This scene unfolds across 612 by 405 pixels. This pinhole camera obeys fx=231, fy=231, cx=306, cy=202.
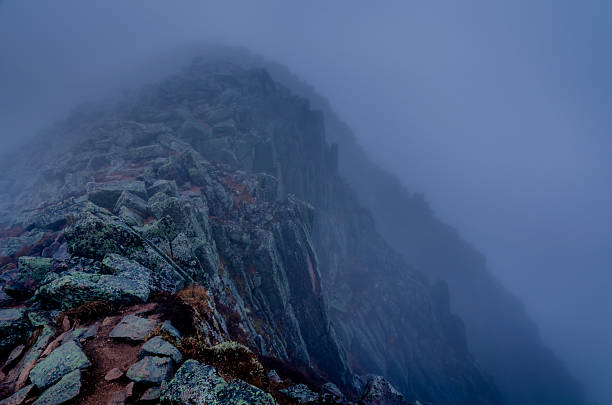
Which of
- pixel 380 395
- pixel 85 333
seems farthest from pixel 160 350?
pixel 380 395

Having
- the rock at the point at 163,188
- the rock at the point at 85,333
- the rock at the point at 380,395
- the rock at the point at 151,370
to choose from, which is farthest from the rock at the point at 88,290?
the rock at the point at 163,188

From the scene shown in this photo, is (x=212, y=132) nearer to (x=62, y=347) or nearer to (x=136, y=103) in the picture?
(x=136, y=103)

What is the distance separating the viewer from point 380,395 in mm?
13734

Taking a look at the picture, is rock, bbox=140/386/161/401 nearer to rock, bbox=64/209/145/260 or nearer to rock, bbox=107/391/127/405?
rock, bbox=107/391/127/405

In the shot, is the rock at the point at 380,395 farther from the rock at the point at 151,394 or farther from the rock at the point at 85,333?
the rock at the point at 85,333

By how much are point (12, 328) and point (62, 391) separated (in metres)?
5.12

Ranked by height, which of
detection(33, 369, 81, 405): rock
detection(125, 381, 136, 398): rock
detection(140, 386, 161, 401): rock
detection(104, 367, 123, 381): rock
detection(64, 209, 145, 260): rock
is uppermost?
detection(140, 386, 161, 401): rock

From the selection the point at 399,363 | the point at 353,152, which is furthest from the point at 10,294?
the point at 353,152

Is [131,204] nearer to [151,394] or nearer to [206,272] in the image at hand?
[206,272]

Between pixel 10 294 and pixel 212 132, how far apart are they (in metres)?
50.9

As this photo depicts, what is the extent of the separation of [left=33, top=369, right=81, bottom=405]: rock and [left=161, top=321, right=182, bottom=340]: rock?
2472mm

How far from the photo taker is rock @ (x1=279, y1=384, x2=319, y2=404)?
9.24m

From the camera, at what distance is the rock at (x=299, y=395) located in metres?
9.24

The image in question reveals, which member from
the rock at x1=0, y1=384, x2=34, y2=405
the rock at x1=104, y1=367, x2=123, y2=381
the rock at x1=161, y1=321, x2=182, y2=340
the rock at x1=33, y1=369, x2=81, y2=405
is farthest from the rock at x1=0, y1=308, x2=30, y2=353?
the rock at x1=161, y1=321, x2=182, y2=340
